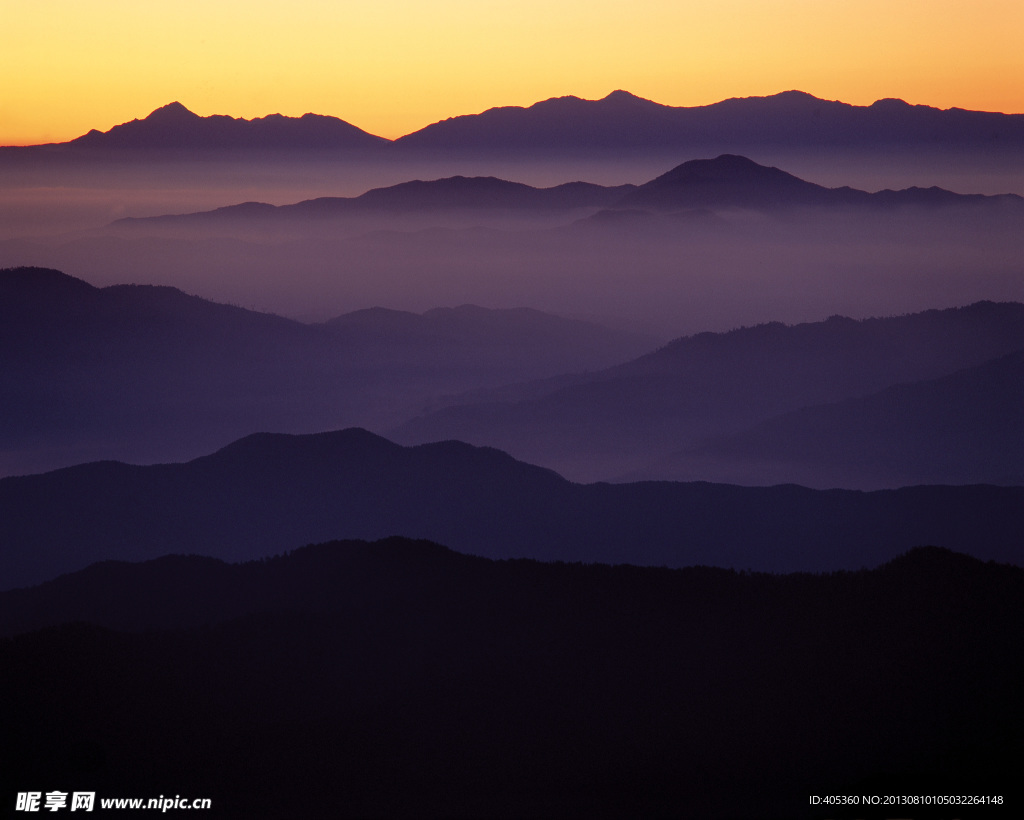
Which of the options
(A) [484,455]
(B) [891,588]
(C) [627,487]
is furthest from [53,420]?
(B) [891,588]

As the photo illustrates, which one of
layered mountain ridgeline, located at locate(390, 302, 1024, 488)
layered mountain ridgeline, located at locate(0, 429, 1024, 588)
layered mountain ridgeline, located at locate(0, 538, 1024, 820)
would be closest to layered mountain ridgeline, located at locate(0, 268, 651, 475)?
layered mountain ridgeline, located at locate(390, 302, 1024, 488)

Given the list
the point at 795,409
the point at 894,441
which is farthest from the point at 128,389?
the point at 894,441

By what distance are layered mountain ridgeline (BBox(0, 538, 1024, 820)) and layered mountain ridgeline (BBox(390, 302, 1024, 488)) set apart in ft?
286

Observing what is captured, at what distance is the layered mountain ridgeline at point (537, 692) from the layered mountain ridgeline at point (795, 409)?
87.3m

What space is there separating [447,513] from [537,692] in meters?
47.6

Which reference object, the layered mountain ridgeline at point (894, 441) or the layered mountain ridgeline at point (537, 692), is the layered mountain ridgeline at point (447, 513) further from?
→ the layered mountain ridgeline at point (894, 441)

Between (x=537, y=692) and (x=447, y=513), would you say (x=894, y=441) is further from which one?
(x=537, y=692)

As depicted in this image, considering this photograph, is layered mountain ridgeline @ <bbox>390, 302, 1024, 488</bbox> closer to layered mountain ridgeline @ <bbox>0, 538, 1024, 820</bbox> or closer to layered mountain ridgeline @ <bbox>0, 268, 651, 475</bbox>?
layered mountain ridgeline @ <bbox>0, 268, 651, 475</bbox>

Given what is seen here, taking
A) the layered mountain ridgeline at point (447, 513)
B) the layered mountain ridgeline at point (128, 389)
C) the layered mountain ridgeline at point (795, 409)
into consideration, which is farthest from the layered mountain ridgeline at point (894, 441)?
the layered mountain ridgeline at point (128, 389)

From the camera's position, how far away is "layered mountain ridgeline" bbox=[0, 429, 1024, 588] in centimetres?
7456

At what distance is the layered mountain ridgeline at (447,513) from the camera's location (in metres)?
74.6

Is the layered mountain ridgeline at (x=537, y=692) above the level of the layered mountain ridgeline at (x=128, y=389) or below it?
below

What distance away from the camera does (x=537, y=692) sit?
3522 centimetres

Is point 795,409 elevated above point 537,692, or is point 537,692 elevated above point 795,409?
point 795,409
